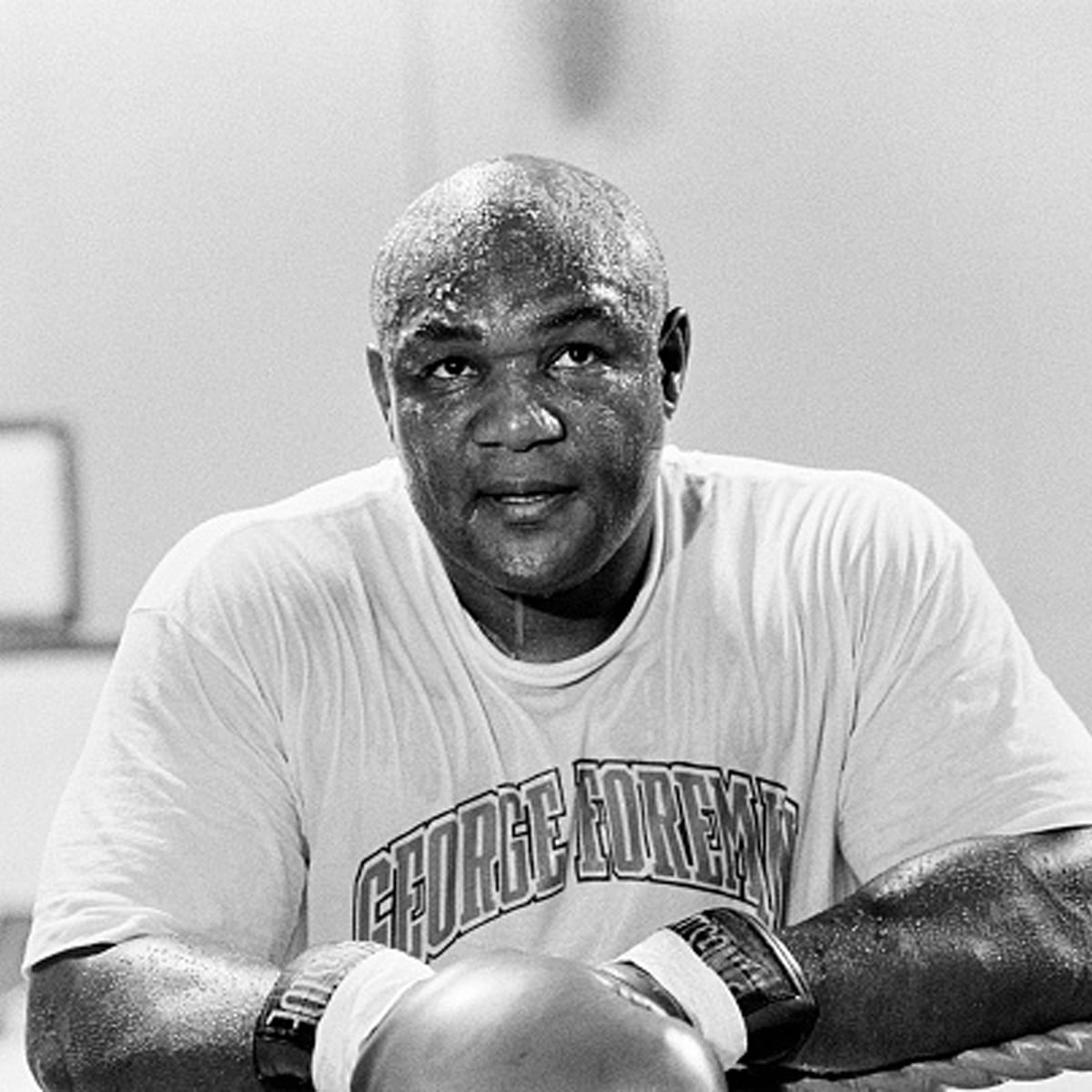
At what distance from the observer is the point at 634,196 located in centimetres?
235

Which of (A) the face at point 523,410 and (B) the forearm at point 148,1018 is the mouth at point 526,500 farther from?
(B) the forearm at point 148,1018

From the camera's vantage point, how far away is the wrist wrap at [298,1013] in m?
1.04

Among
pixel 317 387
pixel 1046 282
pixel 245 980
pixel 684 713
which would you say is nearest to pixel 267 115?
pixel 317 387

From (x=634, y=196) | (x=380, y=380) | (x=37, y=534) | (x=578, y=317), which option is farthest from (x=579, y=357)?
(x=37, y=534)

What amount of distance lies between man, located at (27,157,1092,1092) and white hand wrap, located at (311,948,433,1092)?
94 mm

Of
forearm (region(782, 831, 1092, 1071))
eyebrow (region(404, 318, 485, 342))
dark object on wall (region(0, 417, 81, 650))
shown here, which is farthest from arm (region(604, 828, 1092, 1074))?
dark object on wall (region(0, 417, 81, 650))

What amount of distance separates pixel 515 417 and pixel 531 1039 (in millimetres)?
443

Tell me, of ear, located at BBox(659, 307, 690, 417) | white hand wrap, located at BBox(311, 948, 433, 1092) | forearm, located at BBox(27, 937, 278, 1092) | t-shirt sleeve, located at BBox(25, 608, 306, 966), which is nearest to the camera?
white hand wrap, located at BBox(311, 948, 433, 1092)

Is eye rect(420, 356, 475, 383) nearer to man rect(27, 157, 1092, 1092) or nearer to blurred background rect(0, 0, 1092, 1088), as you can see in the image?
man rect(27, 157, 1092, 1092)

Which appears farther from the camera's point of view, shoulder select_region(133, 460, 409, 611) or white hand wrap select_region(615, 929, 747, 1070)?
shoulder select_region(133, 460, 409, 611)

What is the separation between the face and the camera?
1220 mm

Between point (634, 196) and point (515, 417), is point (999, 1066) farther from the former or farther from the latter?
point (634, 196)

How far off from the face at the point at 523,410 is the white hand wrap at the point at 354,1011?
1.00ft

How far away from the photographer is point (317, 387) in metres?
2.40
